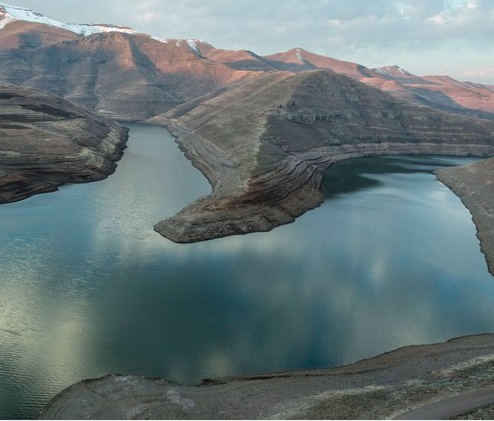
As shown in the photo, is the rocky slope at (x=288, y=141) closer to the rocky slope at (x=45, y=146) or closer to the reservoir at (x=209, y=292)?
the reservoir at (x=209, y=292)

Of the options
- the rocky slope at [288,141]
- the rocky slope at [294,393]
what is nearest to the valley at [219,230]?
the rocky slope at [294,393]

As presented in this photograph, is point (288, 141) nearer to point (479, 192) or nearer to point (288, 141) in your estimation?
point (288, 141)

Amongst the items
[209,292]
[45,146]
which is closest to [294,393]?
[209,292]

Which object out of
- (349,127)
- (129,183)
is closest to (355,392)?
Result: (129,183)

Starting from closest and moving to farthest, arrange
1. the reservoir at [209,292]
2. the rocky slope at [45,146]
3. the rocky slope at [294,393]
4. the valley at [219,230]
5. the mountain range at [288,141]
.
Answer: the rocky slope at [294,393], the valley at [219,230], the reservoir at [209,292], the mountain range at [288,141], the rocky slope at [45,146]

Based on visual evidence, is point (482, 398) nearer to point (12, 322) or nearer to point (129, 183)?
point (12, 322)

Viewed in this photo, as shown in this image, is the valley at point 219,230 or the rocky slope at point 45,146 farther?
the rocky slope at point 45,146
